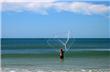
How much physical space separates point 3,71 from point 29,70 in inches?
51.3

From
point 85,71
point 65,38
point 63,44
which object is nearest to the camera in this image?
point 85,71

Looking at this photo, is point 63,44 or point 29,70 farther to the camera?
point 63,44

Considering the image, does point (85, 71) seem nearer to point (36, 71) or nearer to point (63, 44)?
point (36, 71)

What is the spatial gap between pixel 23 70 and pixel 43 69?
1098mm

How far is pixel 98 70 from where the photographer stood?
21.9 metres

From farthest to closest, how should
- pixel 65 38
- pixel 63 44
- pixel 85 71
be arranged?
pixel 63 44 < pixel 65 38 < pixel 85 71

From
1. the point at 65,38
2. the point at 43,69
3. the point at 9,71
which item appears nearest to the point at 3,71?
the point at 9,71

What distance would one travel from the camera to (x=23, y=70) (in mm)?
21656


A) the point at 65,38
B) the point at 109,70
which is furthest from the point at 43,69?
the point at 65,38

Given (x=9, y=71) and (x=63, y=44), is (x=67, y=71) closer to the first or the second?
(x=9, y=71)

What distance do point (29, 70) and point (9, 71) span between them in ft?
3.25

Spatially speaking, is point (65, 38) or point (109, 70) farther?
point (65, 38)

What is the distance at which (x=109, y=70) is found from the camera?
21.5 m

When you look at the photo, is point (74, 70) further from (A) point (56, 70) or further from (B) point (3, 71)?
(B) point (3, 71)
